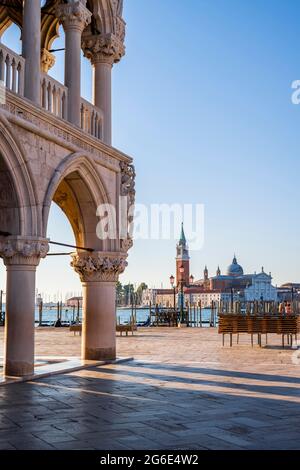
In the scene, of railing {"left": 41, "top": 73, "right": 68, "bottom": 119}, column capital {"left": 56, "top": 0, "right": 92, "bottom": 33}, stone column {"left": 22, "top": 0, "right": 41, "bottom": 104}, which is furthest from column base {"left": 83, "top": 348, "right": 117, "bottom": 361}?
column capital {"left": 56, "top": 0, "right": 92, "bottom": 33}

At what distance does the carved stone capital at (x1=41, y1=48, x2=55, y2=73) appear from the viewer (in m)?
13.4

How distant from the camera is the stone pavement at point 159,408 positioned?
17.4 feet

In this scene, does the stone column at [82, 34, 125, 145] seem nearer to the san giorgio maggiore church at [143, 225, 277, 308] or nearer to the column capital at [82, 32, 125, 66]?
the column capital at [82, 32, 125, 66]

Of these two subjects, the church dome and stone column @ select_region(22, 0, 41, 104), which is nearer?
stone column @ select_region(22, 0, 41, 104)

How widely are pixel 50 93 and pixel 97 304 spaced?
418cm

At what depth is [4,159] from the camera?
29.8 ft

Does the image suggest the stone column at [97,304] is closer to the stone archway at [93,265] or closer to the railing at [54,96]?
the stone archway at [93,265]

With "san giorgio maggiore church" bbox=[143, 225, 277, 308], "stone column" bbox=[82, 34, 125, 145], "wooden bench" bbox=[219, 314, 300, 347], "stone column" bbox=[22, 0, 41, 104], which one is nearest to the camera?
"stone column" bbox=[22, 0, 41, 104]

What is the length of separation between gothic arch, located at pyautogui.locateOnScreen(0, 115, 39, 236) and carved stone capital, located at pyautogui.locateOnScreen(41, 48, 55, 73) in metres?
4.73

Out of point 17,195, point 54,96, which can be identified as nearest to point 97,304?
point 17,195

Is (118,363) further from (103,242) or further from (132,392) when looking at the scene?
(132,392)

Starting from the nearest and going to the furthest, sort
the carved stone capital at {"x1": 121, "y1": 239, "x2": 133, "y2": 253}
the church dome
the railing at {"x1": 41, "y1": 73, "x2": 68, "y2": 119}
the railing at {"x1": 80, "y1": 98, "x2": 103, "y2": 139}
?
the railing at {"x1": 41, "y1": 73, "x2": 68, "y2": 119} < the railing at {"x1": 80, "y1": 98, "x2": 103, "y2": 139} < the carved stone capital at {"x1": 121, "y1": 239, "x2": 133, "y2": 253} < the church dome

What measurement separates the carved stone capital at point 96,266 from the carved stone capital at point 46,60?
Answer: 14.4 ft

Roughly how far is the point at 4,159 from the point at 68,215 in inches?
134
